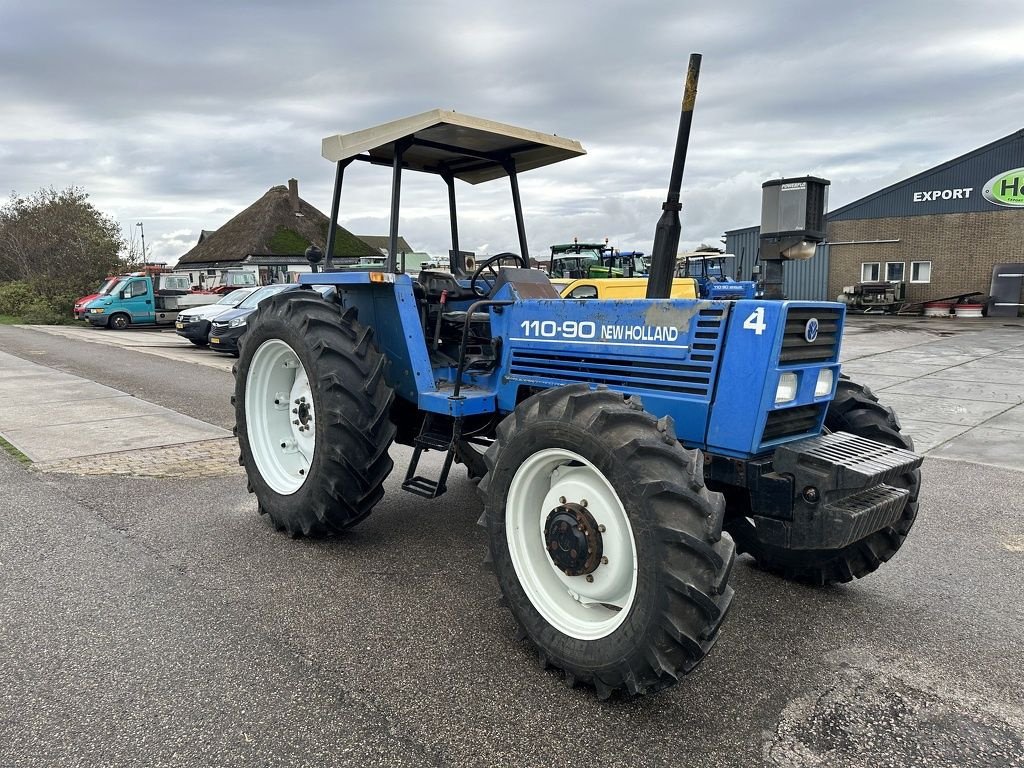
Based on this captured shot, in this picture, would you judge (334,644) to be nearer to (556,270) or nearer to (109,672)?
(109,672)

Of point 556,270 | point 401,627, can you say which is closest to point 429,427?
point 401,627

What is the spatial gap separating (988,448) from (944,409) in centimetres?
228

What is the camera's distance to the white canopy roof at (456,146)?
14.0ft

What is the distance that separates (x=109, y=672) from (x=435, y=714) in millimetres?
1395

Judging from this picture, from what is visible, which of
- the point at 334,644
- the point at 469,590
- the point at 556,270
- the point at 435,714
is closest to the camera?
the point at 435,714

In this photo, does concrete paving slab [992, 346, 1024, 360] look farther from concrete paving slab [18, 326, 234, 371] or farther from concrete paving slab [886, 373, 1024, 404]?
concrete paving slab [18, 326, 234, 371]

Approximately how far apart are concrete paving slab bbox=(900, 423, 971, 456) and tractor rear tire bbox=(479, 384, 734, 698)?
5.28 m

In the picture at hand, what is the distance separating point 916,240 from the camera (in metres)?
28.3

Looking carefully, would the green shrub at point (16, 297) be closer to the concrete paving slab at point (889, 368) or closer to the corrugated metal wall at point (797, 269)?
the corrugated metal wall at point (797, 269)

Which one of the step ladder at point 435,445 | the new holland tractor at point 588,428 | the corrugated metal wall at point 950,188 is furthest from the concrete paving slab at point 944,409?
the corrugated metal wall at point 950,188

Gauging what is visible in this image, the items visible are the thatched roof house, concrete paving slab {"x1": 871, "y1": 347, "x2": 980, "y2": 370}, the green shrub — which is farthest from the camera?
the thatched roof house

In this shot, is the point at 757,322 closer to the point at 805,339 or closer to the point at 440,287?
the point at 805,339

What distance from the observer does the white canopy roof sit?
4.27 m

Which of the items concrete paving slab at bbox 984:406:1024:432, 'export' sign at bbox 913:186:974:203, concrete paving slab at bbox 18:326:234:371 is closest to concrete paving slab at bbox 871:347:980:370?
concrete paving slab at bbox 984:406:1024:432
